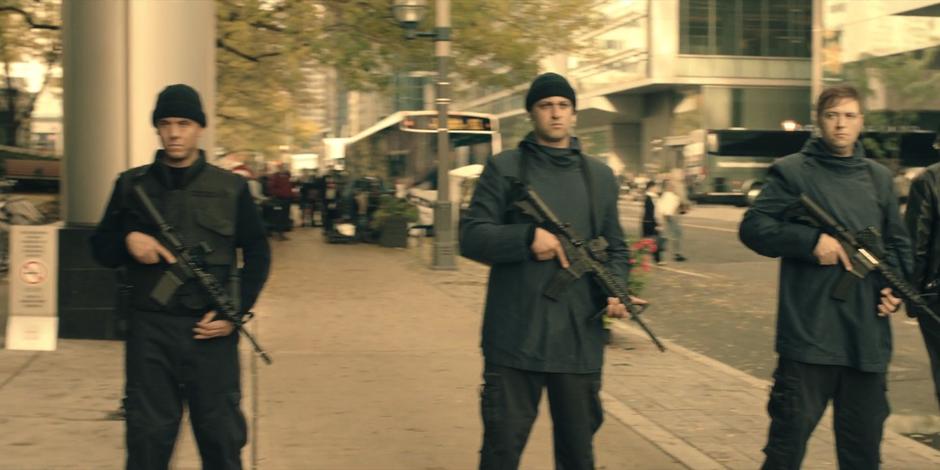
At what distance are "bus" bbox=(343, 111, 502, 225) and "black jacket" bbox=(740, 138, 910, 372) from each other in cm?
2177

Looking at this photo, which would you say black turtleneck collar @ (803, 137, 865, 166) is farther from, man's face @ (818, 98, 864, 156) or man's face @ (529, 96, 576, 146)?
man's face @ (529, 96, 576, 146)

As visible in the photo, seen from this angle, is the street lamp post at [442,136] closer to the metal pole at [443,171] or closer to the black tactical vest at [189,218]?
the metal pole at [443,171]

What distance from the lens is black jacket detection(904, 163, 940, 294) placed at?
5.16m

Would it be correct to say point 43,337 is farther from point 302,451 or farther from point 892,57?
point 892,57

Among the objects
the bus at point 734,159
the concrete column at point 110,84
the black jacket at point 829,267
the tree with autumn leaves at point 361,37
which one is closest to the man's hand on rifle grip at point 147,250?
the black jacket at point 829,267

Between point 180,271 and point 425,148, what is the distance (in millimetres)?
23096

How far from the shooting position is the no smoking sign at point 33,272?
30.1ft

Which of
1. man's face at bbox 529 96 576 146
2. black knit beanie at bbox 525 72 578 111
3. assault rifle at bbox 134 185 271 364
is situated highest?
black knit beanie at bbox 525 72 578 111

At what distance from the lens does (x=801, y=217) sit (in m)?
4.71

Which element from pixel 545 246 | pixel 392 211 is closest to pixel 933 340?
pixel 545 246

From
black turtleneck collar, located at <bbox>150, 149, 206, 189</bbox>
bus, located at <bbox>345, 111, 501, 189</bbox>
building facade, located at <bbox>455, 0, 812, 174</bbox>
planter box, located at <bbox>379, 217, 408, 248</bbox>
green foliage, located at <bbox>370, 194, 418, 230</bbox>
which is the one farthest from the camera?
building facade, located at <bbox>455, 0, 812, 174</bbox>

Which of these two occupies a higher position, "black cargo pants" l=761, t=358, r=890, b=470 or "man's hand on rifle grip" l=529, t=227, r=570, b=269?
"man's hand on rifle grip" l=529, t=227, r=570, b=269

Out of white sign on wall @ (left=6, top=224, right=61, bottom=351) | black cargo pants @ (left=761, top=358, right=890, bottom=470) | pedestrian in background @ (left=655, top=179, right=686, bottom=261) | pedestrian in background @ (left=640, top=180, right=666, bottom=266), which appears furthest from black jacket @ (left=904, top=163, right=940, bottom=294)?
pedestrian in background @ (left=655, top=179, right=686, bottom=261)

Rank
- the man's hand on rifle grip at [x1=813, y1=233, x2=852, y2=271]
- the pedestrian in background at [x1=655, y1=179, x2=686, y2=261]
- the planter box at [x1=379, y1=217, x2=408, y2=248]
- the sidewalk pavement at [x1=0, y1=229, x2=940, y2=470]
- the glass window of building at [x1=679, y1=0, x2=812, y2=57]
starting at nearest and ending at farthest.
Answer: the man's hand on rifle grip at [x1=813, y1=233, x2=852, y2=271]
the sidewalk pavement at [x1=0, y1=229, x2=940, y2=470]
the pedestrian in background at [x1=655, y1=179, x2=686, y2=261]
the planter box at [x1=379, y1=217, x2=408, y2=248]
the glass window of building at [x1=679, y1=0, x2=812, y2=57]
